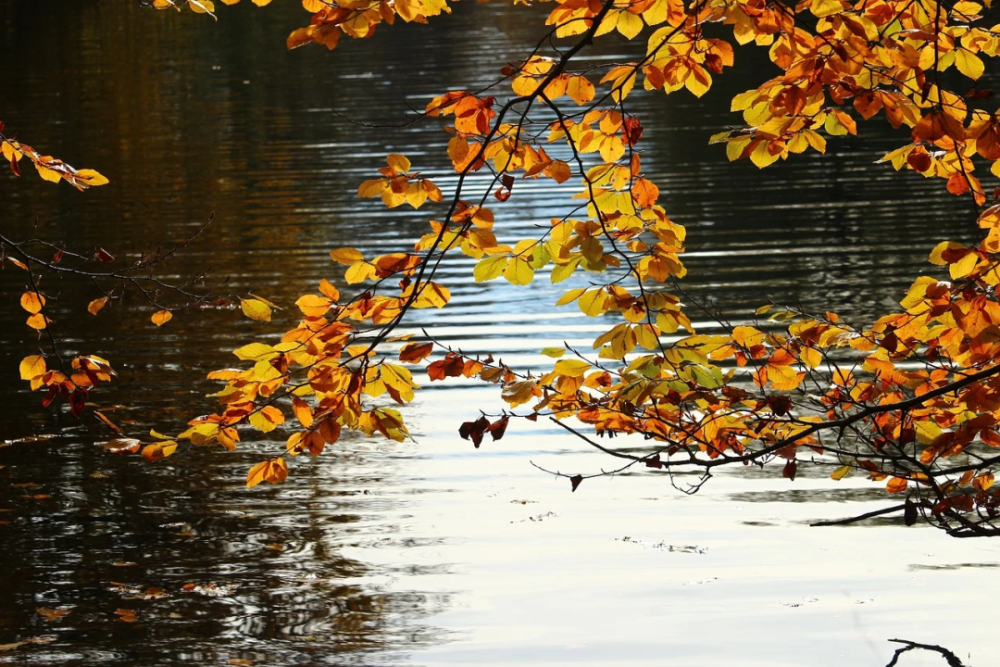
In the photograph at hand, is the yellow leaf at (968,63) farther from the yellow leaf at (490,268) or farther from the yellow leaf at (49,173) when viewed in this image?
the yellow leaf at (49,173)

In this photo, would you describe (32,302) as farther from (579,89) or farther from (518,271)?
(579,89)

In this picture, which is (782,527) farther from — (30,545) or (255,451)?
(30,545)

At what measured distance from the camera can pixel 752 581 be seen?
5.84m

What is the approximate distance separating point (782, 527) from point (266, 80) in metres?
25.5

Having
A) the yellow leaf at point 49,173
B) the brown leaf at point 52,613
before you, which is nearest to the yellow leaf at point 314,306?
the yellow leaf at point 49,173

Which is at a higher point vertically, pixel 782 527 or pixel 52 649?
pixel 782 527

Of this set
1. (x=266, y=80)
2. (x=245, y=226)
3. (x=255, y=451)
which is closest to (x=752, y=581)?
(x=255, y=451)

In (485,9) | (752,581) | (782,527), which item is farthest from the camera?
Result: (485,9)

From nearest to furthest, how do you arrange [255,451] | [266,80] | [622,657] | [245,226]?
1. [622,657]
2. [255,451]
3. [245,226]
4. [266,80]

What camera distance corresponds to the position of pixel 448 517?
686 cm

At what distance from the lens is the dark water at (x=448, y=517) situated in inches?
213

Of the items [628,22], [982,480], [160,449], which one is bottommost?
[982,480]

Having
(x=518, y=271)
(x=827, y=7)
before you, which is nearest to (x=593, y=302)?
(x=518, y=271)

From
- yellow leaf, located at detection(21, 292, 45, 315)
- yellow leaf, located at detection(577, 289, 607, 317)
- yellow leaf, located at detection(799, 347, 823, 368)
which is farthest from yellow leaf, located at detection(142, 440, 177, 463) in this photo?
A: yellow leaf, located at detection(799, 347, 823, 368)
